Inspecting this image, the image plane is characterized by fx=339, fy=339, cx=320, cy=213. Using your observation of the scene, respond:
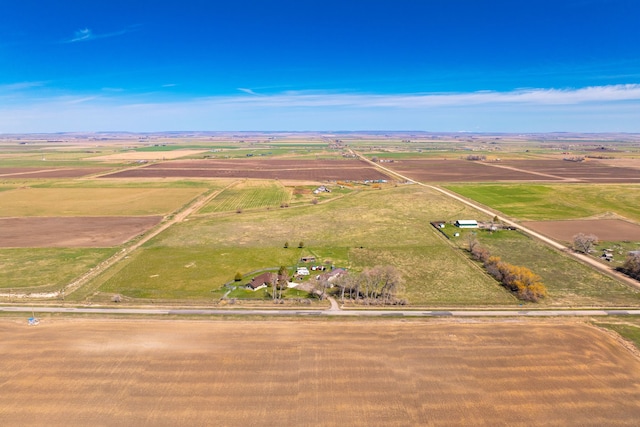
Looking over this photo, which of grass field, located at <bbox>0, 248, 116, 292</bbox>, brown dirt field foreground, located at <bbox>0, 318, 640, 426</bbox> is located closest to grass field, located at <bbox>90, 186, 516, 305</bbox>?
grass field, located at <bbox>0, 248, 116, 292</bbox>

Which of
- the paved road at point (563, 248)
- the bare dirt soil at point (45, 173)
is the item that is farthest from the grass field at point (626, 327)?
the bare dirt soil at point (45, 173)

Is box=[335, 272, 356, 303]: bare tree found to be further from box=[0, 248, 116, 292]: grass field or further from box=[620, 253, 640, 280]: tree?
box=[620, 253, 640, 280]: tree

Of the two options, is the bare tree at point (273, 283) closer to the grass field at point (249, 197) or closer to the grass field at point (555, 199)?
the grass field at point (249, 197)

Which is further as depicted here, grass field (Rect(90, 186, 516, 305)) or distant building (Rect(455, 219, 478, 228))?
distant building (Rect(455, 219, 478, 228))

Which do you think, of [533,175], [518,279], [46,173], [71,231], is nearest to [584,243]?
[518,279]

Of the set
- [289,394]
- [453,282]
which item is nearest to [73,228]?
[289,394]

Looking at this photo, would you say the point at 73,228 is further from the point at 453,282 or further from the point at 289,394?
the point at 453,282
